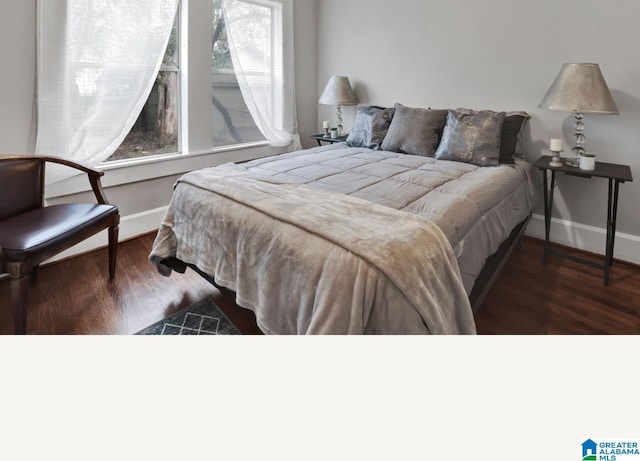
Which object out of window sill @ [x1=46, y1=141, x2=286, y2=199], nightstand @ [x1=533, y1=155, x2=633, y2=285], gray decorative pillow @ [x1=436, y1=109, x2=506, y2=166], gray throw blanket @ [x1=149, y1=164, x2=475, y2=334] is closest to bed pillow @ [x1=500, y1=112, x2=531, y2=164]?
gray decorative pillow @ [x1=436, y1=109, x2=506, y2=166]

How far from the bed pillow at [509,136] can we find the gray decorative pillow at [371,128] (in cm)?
92

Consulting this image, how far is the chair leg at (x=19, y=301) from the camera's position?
1.67 meters

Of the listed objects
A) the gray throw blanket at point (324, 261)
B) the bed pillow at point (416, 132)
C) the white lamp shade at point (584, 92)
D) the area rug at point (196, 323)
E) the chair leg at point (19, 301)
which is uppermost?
the white lamp shade at point (584, 92)

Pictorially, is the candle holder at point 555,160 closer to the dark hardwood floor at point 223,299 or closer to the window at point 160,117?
the dark hardwood floor at point 223,299

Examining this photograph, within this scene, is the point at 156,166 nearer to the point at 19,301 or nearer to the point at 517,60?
the point at 19,301

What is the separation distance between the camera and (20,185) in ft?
7.01

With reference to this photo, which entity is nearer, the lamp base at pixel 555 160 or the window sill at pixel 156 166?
the lamp base at pixel 555 160

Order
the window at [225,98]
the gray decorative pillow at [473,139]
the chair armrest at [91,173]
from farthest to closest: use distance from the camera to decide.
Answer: the window at [225,98] → the gray decorative pillow at [473,139] → the chair armrest at [91,173]

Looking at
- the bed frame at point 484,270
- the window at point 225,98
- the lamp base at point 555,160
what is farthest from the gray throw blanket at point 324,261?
the window at point 225,98

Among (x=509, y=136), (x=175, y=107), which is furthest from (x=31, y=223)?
(x=509, y=136)

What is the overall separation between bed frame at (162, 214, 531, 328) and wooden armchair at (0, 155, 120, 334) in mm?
443

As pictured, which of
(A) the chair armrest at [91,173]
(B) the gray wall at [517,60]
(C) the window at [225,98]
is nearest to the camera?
(A) the chair armrest at [91,173]

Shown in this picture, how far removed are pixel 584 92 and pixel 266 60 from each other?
276cm

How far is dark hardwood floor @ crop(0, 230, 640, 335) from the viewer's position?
6.38 feet
